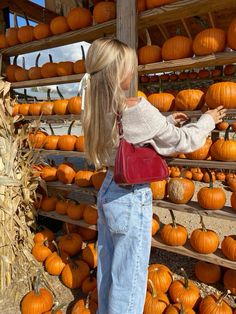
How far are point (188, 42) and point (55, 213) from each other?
8.03 feet

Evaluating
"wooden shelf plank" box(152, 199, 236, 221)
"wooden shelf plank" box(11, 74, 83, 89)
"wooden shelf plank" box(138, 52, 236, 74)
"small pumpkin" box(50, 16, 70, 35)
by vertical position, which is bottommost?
"wooden shelf plank" box(152, 199, 236, 221)

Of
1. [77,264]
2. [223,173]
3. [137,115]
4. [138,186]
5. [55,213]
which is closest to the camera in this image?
[137,115]

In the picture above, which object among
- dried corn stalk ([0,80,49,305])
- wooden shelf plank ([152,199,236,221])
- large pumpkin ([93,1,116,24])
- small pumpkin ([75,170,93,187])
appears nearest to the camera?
wooden shelf plank ([152,199,236,221])

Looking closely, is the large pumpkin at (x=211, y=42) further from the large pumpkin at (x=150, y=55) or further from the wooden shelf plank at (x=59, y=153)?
the wooden shelf plank at (x=59, y=153)

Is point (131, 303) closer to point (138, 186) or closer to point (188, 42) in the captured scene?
point (138, 186)

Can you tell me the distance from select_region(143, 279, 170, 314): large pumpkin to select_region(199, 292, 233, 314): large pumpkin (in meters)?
0.30

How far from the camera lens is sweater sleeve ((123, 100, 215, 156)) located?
1627 millimetres

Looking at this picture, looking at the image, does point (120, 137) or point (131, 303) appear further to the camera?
point (131, 303)

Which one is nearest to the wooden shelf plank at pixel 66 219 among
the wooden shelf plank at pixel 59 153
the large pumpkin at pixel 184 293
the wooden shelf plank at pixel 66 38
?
the wooden shelf plank at pixel 59 153

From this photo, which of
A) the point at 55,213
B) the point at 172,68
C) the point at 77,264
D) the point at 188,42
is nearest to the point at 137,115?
the point at 172,68

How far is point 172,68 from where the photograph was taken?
2.59m

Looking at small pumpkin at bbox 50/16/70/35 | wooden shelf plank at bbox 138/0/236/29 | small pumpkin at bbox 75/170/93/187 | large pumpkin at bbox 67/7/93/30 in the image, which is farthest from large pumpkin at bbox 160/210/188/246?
small pumpkin at bbox 50/16/70/35

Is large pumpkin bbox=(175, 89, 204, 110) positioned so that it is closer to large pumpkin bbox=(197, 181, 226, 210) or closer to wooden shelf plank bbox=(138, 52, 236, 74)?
wooden shelf plank bbox=(138, 52, 236, 74)

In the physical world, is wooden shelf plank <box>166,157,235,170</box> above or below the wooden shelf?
above
